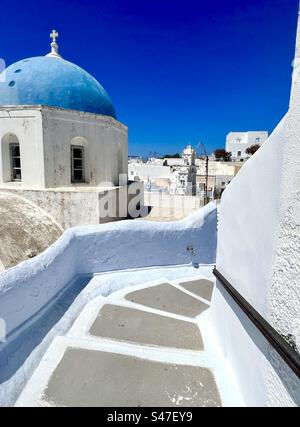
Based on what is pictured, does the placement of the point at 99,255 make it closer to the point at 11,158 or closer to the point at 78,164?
the point at 78,164

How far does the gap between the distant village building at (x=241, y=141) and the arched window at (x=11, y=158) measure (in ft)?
192

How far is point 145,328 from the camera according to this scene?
11.8ft

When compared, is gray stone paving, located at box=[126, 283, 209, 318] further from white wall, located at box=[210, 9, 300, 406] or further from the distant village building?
the distant village building

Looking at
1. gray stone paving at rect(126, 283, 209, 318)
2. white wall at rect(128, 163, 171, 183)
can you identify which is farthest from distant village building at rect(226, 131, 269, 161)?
gray stone paving at rect(126, 283, 209, 318)

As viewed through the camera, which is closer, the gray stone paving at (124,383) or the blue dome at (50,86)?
the gray stone paving at (124,383)

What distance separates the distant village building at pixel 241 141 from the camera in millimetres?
60719

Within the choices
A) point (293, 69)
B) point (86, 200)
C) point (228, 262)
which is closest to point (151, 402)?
point (228, 262)

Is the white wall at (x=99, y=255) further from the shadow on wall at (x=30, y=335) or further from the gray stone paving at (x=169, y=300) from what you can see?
the gray stone paving at (x=169, y=300)

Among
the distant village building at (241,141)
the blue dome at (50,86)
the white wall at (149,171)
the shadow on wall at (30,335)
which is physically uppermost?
the distant village building at (241,141)

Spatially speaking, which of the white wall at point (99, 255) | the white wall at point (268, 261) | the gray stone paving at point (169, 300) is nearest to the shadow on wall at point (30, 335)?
the white wall at point (99, 255)

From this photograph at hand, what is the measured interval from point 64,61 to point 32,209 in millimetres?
6470

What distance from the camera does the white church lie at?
8.49 meters

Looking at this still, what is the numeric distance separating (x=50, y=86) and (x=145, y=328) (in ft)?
29.6

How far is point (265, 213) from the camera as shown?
219cm
